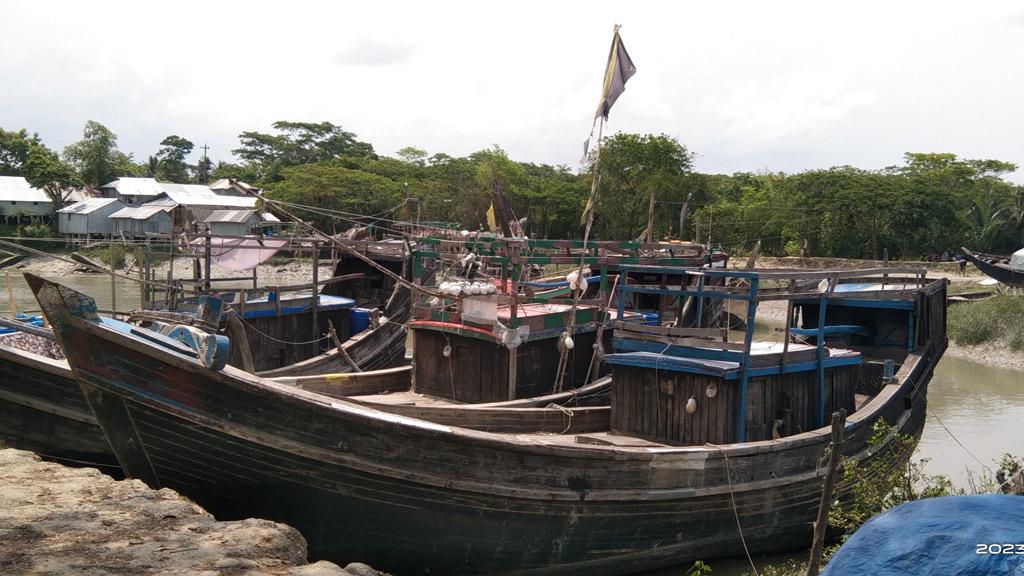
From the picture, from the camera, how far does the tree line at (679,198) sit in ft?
125

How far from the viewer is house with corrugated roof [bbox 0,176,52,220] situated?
5119cm

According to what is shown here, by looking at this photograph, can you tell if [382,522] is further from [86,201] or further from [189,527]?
[86,201]

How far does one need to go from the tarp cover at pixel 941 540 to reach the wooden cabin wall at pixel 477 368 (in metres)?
6.23

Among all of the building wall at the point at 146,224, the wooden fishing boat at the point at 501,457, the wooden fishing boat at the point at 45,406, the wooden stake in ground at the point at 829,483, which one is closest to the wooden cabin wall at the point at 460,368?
the wooden fishing boat at the point at 501,457

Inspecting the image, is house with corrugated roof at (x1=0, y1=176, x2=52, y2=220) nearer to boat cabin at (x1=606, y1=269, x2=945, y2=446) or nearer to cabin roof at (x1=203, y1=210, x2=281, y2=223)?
cabin roof at (x1=203, y1=210, x2=281, y2=223)

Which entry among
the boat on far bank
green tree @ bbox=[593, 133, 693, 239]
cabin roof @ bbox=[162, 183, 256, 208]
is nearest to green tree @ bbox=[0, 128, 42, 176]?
cabin roof @ bbox=[162, 183, 256, 208]

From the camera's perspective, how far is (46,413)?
30.7ft

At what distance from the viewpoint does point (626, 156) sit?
4347 cm

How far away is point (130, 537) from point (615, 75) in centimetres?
771

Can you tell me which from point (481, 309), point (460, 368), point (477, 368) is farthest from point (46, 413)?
point (481, 309)

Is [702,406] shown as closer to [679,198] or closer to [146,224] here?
[679,198]

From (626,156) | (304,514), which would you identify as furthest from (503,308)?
(626,156)

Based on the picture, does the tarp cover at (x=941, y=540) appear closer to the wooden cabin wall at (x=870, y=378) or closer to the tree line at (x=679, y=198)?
the wooden cabin wall at (x=870, y=378)

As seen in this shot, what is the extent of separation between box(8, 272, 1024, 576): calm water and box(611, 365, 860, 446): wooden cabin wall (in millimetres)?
1470
